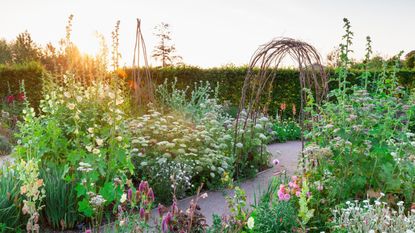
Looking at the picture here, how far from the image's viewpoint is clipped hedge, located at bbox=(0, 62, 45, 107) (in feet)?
44.1

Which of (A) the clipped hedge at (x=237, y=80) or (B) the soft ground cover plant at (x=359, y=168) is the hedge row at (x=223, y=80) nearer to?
(A) the clipped hedge at (x=237, y=80)

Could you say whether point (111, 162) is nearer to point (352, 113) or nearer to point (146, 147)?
point (146, 147)

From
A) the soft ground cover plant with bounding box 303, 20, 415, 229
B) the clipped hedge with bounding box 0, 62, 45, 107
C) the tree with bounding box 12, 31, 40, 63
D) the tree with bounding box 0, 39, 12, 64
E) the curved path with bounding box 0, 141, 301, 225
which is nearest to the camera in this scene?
the soft ground cover plant with bounding box 303, 20, 415, 229

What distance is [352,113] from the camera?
438 centimetres

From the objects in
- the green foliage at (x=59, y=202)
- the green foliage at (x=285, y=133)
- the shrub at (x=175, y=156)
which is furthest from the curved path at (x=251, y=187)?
the green foliage at (x=59, y=202)

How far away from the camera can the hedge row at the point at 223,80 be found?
13562 mm

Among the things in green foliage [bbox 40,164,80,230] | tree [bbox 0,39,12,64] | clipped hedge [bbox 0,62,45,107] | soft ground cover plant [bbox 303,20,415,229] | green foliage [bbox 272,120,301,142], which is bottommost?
green foliage [bbox 272,120,301,142]

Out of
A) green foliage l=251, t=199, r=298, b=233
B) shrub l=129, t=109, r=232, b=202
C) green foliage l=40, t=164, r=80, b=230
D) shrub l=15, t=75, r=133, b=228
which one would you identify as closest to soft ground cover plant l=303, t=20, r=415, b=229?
green foliage l=251, t=199, r=298, b=233

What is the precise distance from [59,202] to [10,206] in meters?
0.44

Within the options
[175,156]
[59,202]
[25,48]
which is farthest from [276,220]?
[25,48]

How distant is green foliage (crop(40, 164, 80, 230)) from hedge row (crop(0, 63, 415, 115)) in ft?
32.1

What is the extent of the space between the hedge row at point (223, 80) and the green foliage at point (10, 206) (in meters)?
9.75

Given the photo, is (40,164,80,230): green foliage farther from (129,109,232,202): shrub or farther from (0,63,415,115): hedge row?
(0,63,415,115): hedge row

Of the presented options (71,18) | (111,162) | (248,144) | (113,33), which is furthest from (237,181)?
(71,18)
